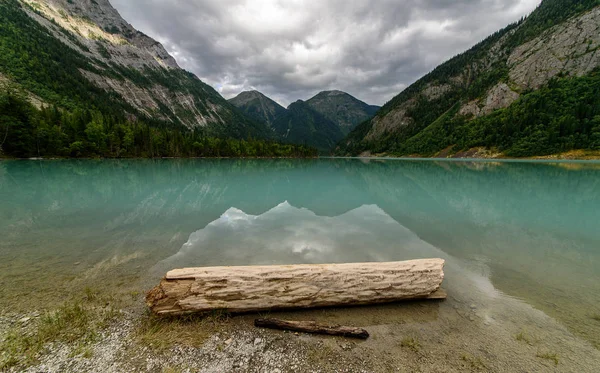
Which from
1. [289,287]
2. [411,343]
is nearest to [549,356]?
[411,343]

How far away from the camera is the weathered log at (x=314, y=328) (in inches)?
202

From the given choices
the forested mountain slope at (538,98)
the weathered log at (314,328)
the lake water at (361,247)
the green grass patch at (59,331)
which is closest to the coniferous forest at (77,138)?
the lake water at (361,247)

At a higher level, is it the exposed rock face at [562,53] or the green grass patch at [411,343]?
the exposed rock face at [562,53]

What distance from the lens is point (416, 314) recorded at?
6.06m

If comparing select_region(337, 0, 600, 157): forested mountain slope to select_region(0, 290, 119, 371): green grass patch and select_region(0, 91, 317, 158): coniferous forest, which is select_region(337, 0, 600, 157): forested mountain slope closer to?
select_region(0, 290, 119, 371): green grass patch

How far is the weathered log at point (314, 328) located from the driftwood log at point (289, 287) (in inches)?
20.4

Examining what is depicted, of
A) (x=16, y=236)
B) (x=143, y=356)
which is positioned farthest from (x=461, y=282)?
(x=16, y=236)

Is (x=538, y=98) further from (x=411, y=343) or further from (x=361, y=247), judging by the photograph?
(x=411, y=343)

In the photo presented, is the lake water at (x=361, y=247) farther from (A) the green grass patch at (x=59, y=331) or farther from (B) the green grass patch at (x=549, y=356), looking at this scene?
(A) the green grass patch at (x=59, y=331)

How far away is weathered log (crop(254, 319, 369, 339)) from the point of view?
5.14 meters

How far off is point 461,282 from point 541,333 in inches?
92.1

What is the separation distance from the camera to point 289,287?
5848 millimetres

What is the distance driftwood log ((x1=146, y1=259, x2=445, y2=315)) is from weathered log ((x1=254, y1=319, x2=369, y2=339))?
518 mm

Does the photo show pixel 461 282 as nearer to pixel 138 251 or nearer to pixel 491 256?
pixel 491 256
